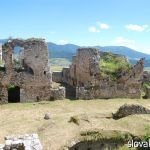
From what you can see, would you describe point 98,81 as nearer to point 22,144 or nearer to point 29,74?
point 29,74

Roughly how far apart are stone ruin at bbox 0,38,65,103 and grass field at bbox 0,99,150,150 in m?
1.56

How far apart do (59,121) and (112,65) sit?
15.2m

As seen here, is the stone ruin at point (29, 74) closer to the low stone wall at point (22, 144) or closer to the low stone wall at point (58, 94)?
the low stone wall at point (58, 94)

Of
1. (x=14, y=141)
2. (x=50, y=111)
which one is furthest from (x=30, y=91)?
(x=14, y=141)

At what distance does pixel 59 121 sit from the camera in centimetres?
2509

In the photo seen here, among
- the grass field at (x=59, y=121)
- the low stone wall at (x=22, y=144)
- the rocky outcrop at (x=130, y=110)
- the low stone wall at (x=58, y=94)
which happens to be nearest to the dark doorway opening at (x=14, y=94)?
the grass field at (x=59, y=121)

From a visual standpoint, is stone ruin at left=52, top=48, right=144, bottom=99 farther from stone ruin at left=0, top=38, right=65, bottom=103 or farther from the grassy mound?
stone ruin at left=0, top=38, right=65, bottom=103

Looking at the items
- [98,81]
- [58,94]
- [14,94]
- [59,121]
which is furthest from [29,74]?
[59,121]

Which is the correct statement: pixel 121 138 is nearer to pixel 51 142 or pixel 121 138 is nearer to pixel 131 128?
pixel 131 128

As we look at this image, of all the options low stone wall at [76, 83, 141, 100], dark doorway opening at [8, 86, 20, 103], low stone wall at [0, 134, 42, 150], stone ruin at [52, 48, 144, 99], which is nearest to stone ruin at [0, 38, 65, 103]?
dark doorway opening at [8, 86, 20, 103]

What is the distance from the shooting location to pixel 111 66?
38.7 m

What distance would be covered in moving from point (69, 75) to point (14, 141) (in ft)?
87.8

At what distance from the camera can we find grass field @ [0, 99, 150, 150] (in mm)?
21609

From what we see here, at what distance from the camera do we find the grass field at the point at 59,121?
2161cm
